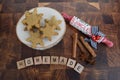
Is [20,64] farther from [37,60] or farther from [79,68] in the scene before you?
[79,68]

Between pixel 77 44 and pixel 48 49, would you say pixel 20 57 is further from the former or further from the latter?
pixel 77 44

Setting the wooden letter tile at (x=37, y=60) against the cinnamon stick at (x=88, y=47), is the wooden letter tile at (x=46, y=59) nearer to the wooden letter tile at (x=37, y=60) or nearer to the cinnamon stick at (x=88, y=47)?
the wooden letter tile at (x=37, y=60)

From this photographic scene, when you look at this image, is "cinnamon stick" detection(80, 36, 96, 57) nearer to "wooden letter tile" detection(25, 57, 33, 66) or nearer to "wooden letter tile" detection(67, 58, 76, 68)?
"wooden letter tile" detection(67, 58, 76, 68)

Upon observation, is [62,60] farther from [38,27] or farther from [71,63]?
[38,27]

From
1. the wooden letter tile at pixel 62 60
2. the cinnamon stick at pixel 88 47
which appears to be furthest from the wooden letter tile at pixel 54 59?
the cinnamon stick at pixel 88 47

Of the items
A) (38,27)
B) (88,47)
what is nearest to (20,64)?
(38,27)

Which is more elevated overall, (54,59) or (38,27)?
(38,27)
